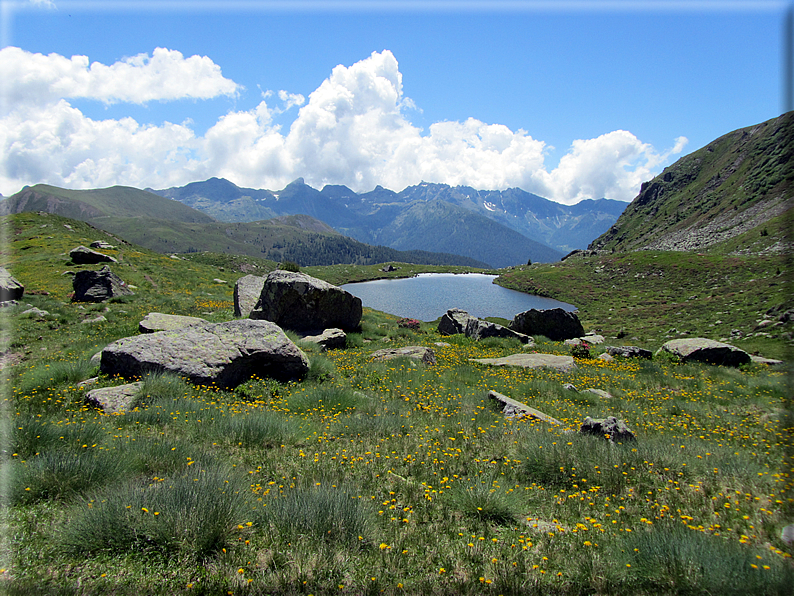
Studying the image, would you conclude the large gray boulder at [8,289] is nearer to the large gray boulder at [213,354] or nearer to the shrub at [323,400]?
the large gray boulder at [213,354]

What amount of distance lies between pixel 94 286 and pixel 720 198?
557 feet

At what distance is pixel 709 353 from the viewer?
20078 mm

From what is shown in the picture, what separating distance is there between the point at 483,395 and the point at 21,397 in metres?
12.7

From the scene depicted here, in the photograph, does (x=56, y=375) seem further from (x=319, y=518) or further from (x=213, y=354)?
(x=319, y=518)

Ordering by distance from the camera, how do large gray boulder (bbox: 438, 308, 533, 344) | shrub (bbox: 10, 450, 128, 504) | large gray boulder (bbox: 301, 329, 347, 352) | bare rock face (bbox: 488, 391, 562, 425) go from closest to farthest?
shrub (bbox: 10, 450, 128, 504)
bare rock face (bbox: 488, 391, 562, 425)
large gray boulder (bbox: 301, 329, 347, 352)
large gray boulder (bbox: 438, 308, 533, 344)

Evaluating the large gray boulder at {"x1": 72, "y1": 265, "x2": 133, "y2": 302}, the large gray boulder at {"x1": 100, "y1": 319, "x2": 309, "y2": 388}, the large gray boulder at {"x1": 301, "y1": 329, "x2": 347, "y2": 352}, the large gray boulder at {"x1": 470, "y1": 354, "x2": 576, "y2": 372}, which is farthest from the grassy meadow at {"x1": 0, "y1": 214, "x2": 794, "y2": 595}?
the large gray boulder at {"x1": 72, "y1": 265, "x2": 133, "y2": 302}

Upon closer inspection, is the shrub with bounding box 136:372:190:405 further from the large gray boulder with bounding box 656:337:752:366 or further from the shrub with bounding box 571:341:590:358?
the large gray boulder with bounding box 656:337:752:366

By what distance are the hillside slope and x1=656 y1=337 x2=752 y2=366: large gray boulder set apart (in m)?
58.3

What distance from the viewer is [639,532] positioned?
4770 mm

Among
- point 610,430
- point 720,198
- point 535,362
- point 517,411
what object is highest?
point 720,198

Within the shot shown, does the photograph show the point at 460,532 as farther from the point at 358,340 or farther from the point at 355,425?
the point at 358,340

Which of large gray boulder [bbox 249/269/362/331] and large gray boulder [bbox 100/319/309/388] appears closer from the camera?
large gray boulder [bbox 100/319/309/388]

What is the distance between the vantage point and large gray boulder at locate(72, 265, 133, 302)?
2400 cm

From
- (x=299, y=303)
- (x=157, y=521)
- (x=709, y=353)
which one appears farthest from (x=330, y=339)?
(x=709, y=353)
